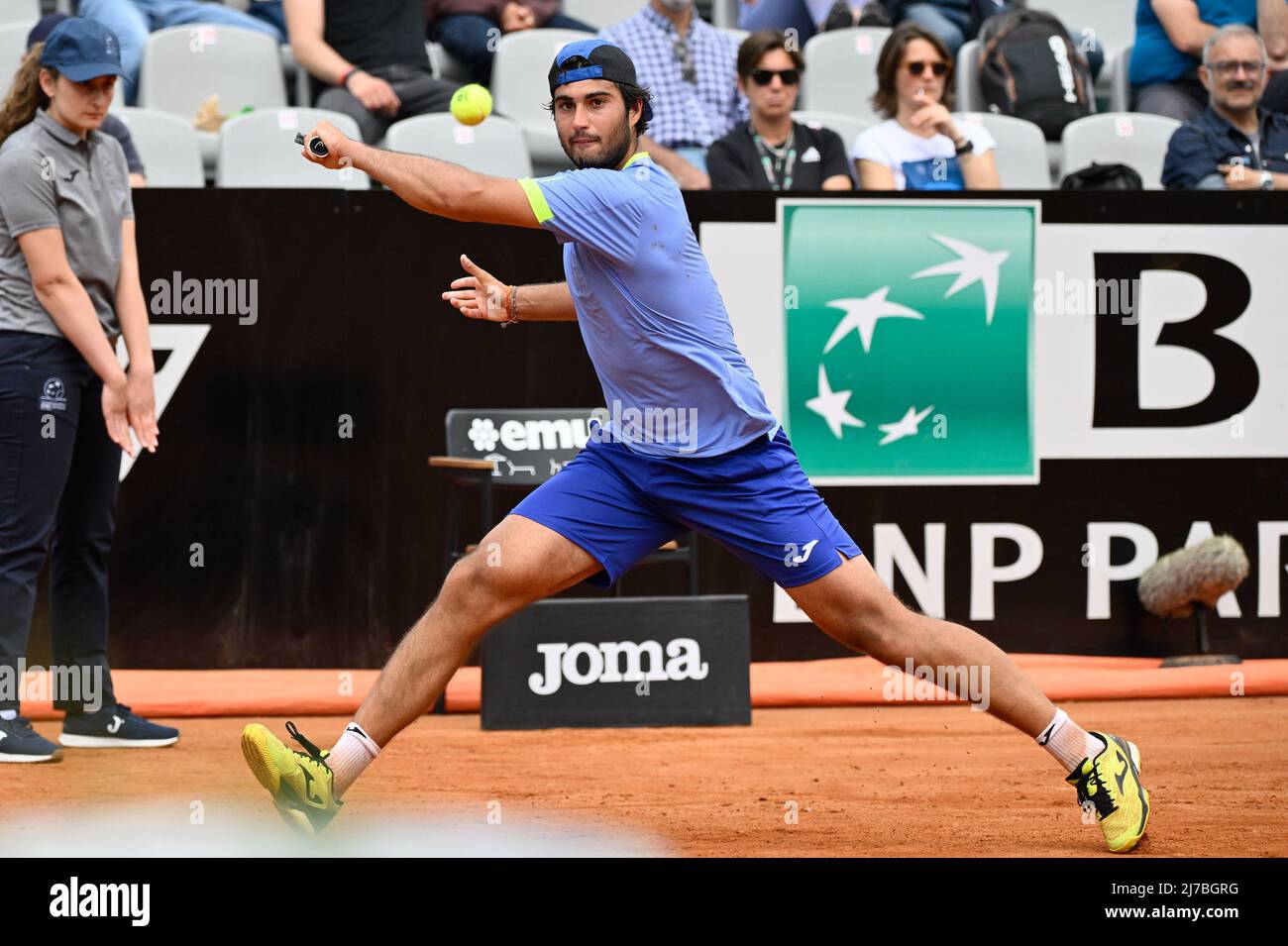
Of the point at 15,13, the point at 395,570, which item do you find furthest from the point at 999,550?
the point at 15,13

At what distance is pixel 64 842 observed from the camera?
165 inches

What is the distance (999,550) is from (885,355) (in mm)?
987

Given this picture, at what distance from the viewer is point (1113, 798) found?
13.4 feet

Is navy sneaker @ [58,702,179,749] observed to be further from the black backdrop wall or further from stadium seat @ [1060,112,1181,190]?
stadium seat @ [1060,112,1181,190]

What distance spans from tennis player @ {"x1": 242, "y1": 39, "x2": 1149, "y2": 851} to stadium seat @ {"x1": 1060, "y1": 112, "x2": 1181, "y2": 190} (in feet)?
16.4

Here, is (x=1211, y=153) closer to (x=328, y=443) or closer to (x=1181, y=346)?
(x=1181, y=346)

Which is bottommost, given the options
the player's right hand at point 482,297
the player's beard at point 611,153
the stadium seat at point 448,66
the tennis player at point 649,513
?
the tennis player at point 649,513

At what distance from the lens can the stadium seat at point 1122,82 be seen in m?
9.20

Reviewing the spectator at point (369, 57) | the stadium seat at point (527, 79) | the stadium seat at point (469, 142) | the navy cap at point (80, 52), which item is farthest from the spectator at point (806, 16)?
the navy cap at point (80, 52)

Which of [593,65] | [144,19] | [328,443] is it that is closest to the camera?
[593,65]

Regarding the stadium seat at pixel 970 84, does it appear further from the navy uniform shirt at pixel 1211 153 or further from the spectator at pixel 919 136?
the navy uniform shirt at pixel 1211 153

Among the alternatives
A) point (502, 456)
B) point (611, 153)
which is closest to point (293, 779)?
point (611, 153)

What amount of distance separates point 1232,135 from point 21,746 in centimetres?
588

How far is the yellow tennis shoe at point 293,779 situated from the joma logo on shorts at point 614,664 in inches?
88.4
